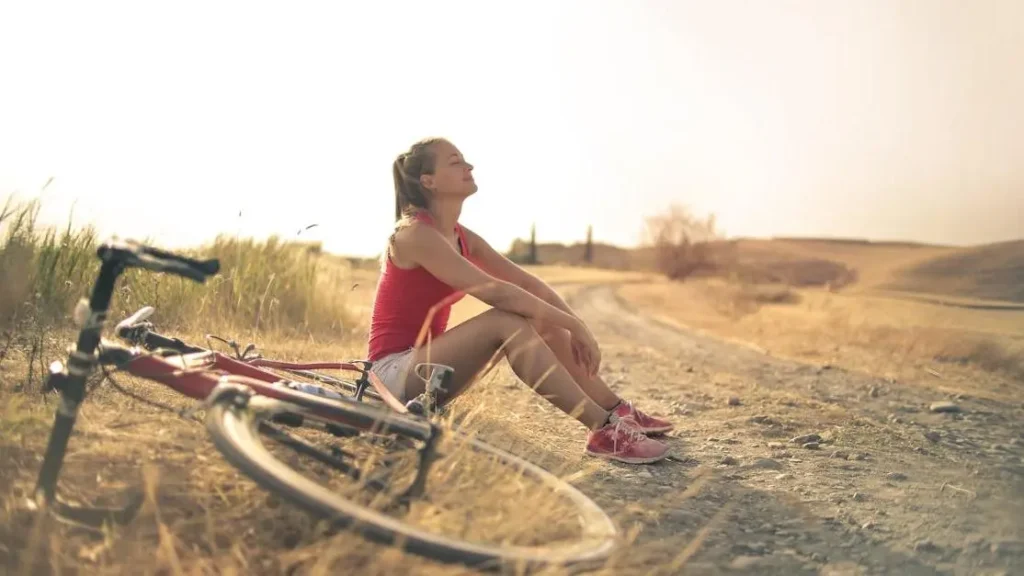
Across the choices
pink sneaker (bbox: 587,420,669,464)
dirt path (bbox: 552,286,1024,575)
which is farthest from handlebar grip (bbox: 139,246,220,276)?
pink sneaker (bbox: 587,420,669,464)

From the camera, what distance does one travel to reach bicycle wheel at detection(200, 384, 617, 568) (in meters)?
1.78

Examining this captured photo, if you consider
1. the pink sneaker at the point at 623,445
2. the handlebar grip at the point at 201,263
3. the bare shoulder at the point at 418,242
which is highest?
the bare shoulder at the point at 418,242

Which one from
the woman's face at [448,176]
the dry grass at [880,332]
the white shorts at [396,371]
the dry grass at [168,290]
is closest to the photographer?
the white shorts at [396,371]

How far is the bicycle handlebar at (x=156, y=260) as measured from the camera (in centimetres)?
221

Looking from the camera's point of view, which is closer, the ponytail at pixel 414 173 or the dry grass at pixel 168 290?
the ponytail at pixel 414 173

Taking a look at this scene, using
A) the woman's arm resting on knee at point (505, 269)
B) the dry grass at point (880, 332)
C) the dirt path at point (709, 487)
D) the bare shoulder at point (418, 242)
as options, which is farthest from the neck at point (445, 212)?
the dry grass at point (880, 332)

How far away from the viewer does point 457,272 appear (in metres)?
3.36

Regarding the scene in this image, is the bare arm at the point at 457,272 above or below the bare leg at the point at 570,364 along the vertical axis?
above

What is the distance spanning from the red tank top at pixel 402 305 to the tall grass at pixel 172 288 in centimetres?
178

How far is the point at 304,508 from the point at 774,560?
1.68 m

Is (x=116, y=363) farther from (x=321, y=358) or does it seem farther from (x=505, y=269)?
(x=321, y=358)

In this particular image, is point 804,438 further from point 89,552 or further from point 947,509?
point 89,552

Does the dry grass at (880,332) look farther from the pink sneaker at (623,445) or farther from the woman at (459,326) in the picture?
the woman at (459,326)

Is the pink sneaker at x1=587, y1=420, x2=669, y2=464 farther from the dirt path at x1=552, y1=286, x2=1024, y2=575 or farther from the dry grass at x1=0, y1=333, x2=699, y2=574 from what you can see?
the dry grass at x1=0, y1=333, x2=699, y2=574
